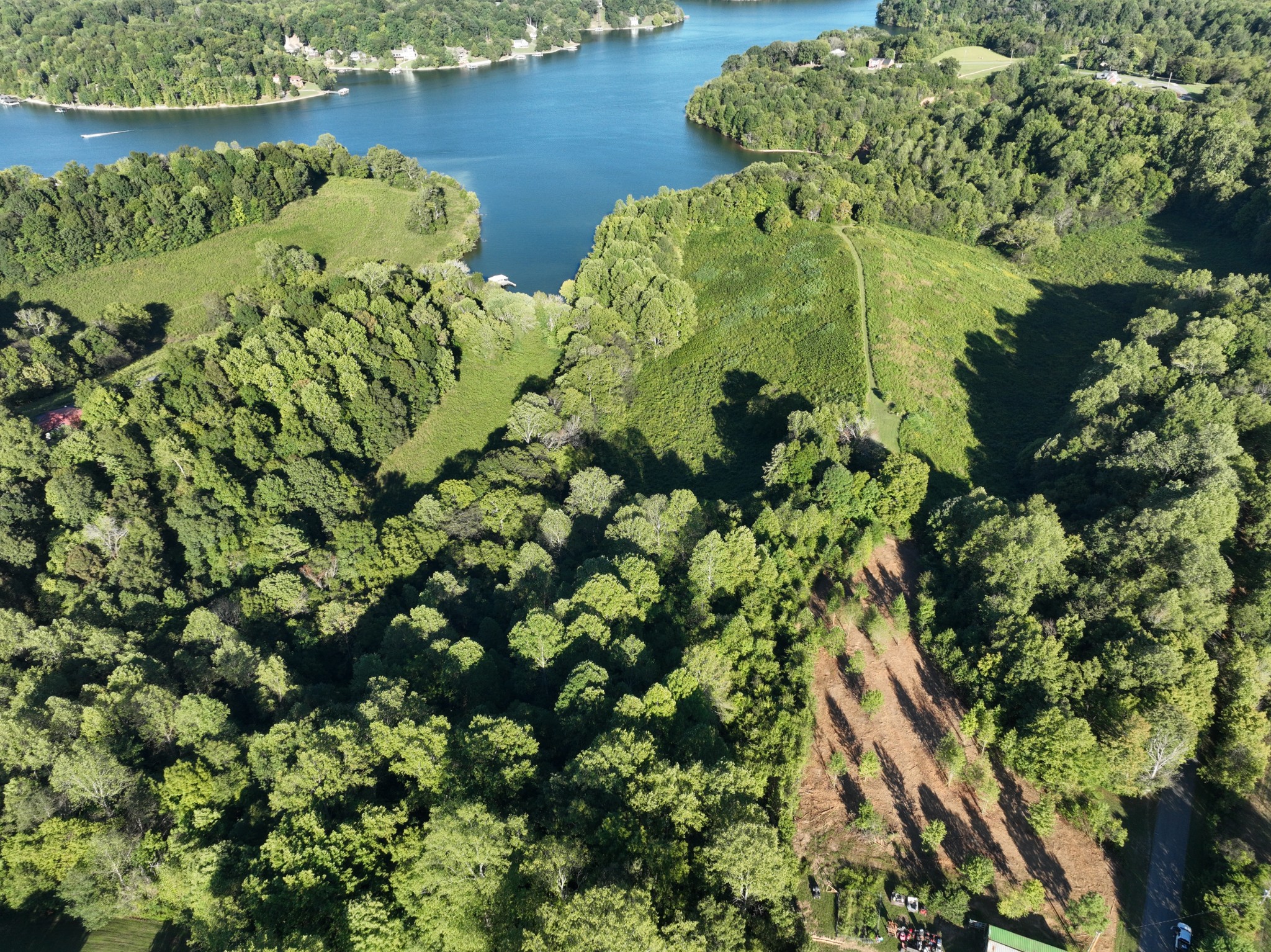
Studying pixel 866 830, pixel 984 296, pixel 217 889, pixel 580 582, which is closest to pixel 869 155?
pixel 984 296

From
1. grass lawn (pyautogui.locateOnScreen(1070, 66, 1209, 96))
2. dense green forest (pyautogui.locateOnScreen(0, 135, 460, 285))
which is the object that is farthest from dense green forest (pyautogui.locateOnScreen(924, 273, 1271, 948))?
grass lawn (pyautogui.locateOnScreen(1070, 66, 1209, 96))

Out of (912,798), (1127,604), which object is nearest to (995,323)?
(1127,604)

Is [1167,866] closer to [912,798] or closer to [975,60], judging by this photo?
[912,798]

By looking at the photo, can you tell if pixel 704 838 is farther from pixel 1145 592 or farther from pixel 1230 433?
pixel 1230 433

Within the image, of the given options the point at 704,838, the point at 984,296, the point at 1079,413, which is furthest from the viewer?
the point at 984,296

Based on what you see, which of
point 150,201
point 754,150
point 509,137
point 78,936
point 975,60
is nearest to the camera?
point 78,936

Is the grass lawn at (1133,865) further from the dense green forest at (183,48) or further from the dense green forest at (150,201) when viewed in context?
the dense green forest at (183,48)

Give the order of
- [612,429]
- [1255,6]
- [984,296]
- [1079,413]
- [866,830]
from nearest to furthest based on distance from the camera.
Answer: [866,830]
[1079,413]
[612,429]
[984,296]
[1255,6]

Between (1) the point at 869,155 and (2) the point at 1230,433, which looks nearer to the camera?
(2) the point at 1230,433
